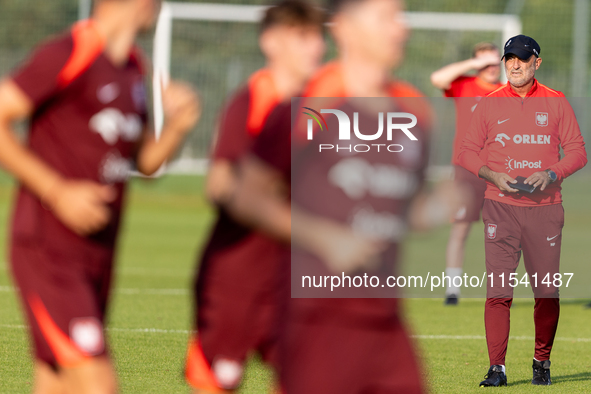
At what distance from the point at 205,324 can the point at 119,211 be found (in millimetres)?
620

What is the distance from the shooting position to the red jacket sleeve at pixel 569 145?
645cm

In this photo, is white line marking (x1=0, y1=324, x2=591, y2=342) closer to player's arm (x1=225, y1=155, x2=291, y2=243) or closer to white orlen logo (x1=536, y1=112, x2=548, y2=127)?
white orlen logo (x1=536, y1=112, x2=548, y2=127)

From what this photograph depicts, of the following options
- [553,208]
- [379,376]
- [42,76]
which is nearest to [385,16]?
[379,376]

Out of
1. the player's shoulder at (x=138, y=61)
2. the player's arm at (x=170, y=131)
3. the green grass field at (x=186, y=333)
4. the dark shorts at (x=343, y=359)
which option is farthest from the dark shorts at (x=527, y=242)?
the dark shorts at (x=343, y=359)

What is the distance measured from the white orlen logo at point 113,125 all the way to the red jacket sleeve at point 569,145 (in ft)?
11.8

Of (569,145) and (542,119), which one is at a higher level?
(542,119)

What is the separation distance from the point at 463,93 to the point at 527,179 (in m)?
3.56

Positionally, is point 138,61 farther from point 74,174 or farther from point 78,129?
point 74,174

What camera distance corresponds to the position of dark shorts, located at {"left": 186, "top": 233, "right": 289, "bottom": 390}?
13.1 feet

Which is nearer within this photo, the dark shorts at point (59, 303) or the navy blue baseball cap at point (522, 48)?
the dark shorts at point (59, 303)

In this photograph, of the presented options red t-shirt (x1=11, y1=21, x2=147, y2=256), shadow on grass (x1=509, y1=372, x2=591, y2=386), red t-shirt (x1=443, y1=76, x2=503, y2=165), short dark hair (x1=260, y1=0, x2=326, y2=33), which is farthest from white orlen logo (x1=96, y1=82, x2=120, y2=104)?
red t-shirt (x1=443, y1=76, x2=503, y2=165)

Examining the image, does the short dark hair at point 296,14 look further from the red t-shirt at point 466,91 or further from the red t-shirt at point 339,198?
the red t-shirt at point 466,91

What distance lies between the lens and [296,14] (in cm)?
396

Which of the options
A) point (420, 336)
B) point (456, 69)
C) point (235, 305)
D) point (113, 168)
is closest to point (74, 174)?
point (113, 168)
